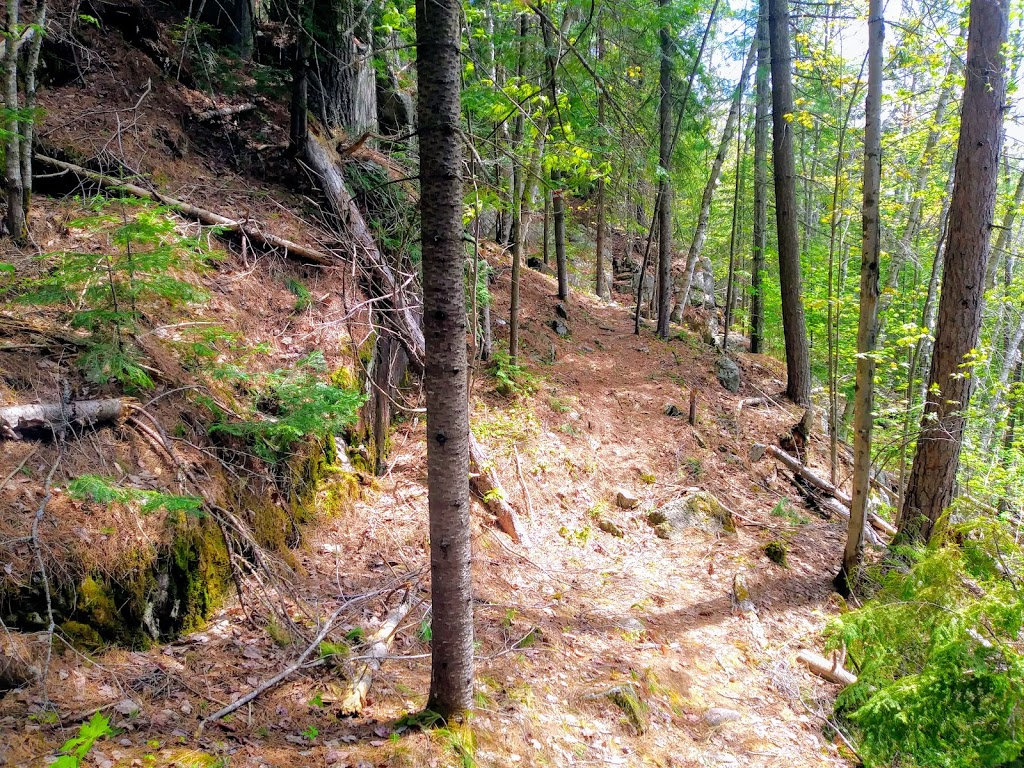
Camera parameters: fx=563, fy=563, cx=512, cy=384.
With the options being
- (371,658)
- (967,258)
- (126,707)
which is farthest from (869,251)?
(126,707)

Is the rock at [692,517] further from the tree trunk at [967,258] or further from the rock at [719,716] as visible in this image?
the rock at [719,716]

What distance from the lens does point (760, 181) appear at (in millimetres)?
14203

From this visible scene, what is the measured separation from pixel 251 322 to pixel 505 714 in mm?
4367

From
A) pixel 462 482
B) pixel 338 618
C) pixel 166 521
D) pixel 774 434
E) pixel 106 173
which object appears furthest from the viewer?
pixel 774 434

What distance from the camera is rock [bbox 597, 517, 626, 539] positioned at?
7.75 metres

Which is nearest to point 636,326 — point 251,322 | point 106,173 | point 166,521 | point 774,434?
point 774,434

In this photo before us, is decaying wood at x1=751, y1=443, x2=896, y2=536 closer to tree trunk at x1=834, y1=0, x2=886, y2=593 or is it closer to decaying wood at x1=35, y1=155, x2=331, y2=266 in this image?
tree trunk at x1=834, y1=0, x2=886, y2=593

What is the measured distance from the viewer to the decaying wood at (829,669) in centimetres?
520

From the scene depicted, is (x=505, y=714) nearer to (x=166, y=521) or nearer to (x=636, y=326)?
(x=166, y=521)

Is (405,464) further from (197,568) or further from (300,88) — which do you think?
(300,88)

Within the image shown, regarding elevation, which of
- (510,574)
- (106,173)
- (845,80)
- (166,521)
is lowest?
(510,574)

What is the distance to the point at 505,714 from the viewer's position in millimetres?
3836

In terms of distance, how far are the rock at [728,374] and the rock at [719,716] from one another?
8.94 m

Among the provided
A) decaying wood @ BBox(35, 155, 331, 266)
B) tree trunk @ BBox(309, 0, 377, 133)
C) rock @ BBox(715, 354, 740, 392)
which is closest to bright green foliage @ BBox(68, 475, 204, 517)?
decaying wood @ BBox(35, 155, 331, 266)
